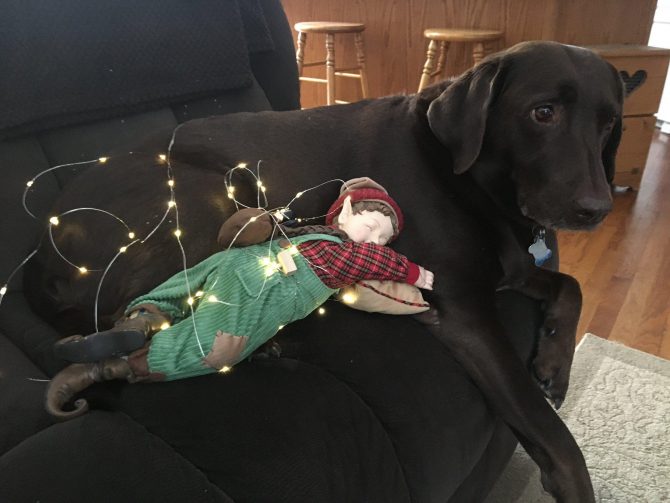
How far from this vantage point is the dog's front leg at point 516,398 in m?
0.99

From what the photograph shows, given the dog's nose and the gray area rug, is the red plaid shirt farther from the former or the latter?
the gray area rug

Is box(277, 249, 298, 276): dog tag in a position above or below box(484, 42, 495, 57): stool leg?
above

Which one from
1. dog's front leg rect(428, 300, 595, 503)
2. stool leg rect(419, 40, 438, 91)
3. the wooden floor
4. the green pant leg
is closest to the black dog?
dog's front leg rect(428, 300, 595, 503)

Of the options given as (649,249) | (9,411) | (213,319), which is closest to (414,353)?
(213,319)

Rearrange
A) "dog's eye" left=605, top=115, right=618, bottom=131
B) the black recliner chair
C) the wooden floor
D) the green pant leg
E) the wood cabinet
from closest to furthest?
the black recliner chair < the green pant leg < "dog's eye" left=605, top=115, right=618, bottom=131 < the wooden floor < the wood cabinet

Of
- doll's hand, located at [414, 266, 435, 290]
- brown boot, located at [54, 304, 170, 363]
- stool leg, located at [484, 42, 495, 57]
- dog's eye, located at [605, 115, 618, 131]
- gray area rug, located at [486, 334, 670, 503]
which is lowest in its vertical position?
gray area rug, located at [486, 334, 670, 503]

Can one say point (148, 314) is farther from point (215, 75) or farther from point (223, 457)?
point (215, 75)

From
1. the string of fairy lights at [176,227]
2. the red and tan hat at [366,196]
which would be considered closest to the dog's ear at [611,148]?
the red and tan hat at [366,196]

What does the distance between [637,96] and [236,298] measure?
2.81m

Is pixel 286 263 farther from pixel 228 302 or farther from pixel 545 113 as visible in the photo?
pixel 545 113

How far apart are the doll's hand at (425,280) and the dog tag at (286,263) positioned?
27 centimetres

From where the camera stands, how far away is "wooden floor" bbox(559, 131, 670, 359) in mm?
1924

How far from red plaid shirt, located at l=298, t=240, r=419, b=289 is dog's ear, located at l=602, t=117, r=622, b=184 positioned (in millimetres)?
630

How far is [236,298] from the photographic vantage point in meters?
0.89
